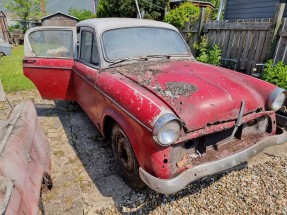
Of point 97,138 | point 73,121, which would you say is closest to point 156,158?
point 97,138

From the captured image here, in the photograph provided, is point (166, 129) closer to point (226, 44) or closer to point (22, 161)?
point (22, 161)

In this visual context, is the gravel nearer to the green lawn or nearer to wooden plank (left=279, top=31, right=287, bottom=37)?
wooden plank (left=279, top=31, right=287, bottom=37)

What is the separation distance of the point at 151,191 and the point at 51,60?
9.66ft

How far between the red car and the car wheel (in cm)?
1

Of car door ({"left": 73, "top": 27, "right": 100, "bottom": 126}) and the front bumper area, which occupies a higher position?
car door ({"left": 73, "top": 27, "right": 100, "bottom": 126})

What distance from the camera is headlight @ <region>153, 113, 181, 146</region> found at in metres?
1.94

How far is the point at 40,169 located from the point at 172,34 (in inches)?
113

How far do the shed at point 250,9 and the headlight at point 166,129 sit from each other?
8.95 meters

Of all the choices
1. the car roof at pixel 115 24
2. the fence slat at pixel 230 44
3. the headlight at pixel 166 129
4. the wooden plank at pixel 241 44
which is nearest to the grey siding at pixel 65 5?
the fence slat at pixel 230 44

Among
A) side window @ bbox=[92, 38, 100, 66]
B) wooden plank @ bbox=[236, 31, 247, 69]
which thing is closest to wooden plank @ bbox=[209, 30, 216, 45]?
wooden plank @ bbox=[236, 31, 247, 69]

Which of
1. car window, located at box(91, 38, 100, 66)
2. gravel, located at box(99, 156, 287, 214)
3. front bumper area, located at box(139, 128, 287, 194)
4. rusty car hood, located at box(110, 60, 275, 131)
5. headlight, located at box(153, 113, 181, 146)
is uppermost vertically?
car window, located at box(91, 38, 100, 66)

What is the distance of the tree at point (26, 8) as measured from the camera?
80.5 ft

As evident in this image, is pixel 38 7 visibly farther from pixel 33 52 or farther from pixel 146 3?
pixel 33 52

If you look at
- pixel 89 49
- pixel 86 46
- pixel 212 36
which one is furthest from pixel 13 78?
pixel 212 36
